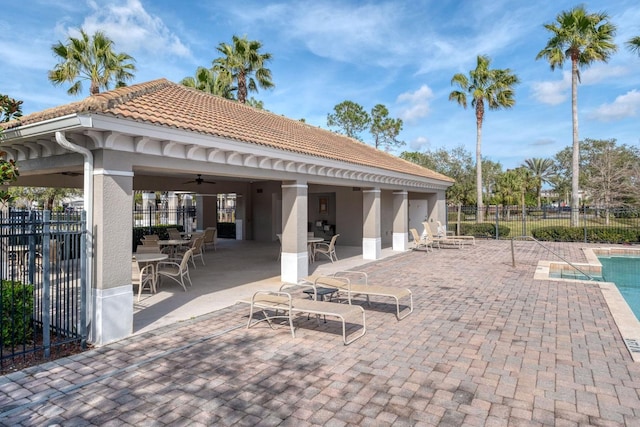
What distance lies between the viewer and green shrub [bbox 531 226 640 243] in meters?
19.1

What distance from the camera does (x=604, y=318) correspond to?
677 centimetres

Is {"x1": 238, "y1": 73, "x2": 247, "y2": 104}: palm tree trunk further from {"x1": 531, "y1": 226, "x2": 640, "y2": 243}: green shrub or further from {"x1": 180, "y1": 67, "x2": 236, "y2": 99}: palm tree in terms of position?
{"x1": 531, "y1": 226, "x2": 640, "y2": 243}: green shrub

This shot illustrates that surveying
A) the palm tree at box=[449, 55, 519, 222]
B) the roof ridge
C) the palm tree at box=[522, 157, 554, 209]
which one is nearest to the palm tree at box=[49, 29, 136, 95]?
the roof ridge

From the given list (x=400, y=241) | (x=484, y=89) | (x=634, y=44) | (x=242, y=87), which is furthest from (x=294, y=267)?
(x=484, y=89)

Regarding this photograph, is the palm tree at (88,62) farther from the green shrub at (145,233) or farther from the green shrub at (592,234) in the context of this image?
the green shrub at (592,234)

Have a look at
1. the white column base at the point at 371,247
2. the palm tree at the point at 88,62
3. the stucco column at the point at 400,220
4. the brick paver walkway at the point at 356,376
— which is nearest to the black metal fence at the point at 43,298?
the brick paver walkway at the point at 356,376

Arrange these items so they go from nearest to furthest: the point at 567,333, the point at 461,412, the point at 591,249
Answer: the point at 461,412, the point at 567,333, the point at 591,249

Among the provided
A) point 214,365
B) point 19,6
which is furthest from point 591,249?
point 19,6

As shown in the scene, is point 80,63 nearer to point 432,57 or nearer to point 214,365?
point 432,57

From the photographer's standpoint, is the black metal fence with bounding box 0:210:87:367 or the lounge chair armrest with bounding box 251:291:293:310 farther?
the lounge chair armrest with bounding box 251:291:293:310

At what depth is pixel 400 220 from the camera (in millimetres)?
17188

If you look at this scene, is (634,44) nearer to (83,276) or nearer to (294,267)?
(294,267)

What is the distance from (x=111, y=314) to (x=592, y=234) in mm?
22955

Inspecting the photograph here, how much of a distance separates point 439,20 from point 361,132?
3221cm
